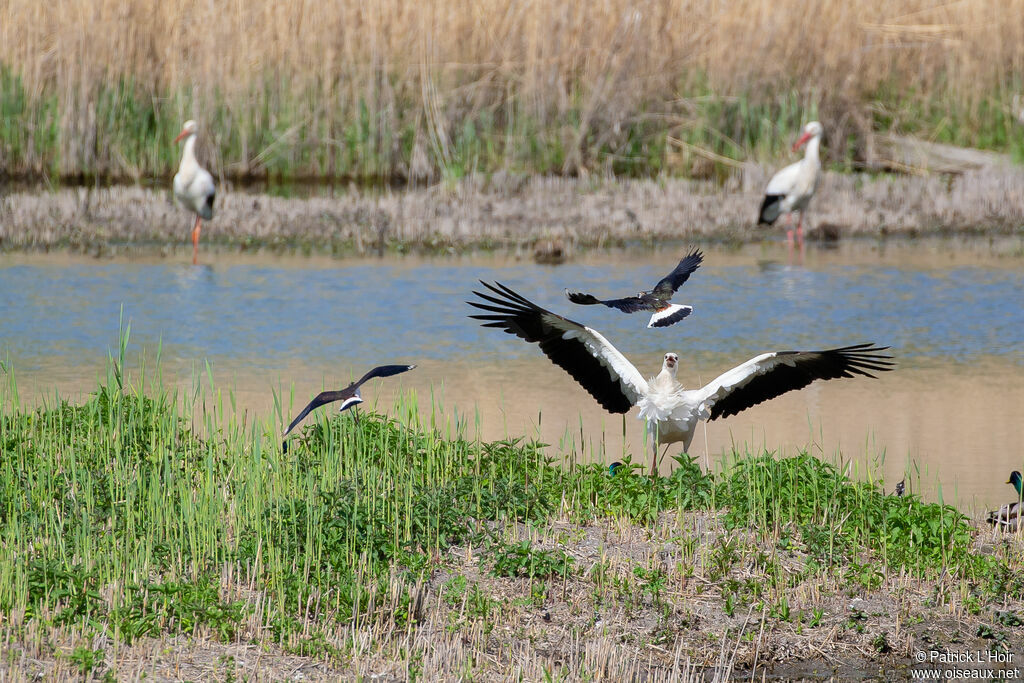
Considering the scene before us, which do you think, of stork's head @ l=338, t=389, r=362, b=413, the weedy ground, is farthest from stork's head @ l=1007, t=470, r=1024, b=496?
stork's head @ l=338, t=389, r=362, b=413

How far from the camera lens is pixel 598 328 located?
9.52 m

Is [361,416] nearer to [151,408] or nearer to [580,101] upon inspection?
[151,408]

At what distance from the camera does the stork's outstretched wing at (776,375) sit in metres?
5.79

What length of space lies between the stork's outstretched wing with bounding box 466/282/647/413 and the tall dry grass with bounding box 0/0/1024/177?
9.65 metres

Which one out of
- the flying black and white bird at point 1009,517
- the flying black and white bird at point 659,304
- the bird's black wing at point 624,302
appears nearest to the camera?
the flying black and white bird at point 1009,517

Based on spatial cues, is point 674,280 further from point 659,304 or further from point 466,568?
point 466,568

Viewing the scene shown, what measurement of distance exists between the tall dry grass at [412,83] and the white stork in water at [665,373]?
9.70 m

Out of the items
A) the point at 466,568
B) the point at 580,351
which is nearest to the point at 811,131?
the point at 580,351

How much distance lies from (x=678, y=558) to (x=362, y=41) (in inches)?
473

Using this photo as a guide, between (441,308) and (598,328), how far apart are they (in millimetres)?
1281

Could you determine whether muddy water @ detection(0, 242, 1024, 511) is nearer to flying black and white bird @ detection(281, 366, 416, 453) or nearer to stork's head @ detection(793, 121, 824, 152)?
flying black and white bird @ detection(281, 366, 416, 453)

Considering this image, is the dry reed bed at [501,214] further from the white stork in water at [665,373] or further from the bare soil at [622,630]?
the bare soil at [622,630]

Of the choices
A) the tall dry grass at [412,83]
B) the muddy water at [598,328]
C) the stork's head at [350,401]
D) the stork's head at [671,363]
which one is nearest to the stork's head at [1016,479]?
the muddy water at [598,328]

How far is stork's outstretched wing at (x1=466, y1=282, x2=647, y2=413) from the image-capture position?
230 inches
